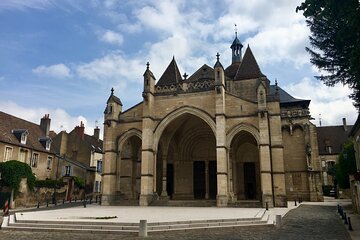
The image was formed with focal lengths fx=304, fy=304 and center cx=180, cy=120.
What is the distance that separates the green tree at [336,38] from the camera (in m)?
6.04

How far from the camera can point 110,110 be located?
2198 cm

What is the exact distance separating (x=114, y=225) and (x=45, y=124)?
23.2 m

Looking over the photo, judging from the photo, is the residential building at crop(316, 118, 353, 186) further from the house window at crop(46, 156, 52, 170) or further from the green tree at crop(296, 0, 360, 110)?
the green tree at crop(296, 0, 360, 110)

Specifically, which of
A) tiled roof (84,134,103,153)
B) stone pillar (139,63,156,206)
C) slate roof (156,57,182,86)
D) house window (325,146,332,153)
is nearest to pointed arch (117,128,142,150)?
stone pillar (139,63,156,206)

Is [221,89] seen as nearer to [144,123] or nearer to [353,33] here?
[144,123]

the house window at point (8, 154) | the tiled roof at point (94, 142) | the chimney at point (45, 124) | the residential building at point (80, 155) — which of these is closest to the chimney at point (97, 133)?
the tiled roof at point (94, 142)

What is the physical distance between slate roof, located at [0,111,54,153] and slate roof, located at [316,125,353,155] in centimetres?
3530

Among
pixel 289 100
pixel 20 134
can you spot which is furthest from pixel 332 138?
pixel 20 134

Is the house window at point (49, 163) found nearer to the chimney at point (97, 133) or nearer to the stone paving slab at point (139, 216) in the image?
the chimney at point (97, 133)

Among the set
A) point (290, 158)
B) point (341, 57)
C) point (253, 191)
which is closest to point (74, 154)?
point (253, 191)

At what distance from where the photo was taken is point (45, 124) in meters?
29.6

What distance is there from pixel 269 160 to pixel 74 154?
21.3 m

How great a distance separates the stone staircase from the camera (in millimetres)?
9250

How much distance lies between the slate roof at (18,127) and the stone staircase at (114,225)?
13515 mm
